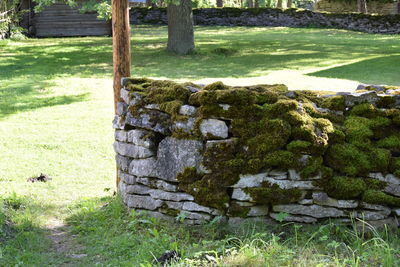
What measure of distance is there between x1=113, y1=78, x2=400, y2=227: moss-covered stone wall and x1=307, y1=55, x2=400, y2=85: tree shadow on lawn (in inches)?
368

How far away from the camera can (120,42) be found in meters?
7.57

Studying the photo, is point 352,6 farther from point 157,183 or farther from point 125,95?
point 157,183

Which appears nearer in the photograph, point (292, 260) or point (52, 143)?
point (292, 260)

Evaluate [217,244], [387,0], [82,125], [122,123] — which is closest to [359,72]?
[82,125]

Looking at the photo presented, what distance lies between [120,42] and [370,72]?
37.0ft

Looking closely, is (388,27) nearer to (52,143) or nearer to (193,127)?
(52,143)

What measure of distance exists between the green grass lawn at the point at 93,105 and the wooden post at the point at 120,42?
54.3 inches

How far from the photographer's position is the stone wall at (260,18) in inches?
1368

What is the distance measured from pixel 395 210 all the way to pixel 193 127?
236 cm

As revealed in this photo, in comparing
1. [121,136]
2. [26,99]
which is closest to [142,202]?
[121,136]

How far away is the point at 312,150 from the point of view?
19.1 feet

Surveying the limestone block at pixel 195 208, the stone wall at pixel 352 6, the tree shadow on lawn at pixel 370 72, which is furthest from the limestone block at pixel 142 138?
the stone wall at pixel 352 6

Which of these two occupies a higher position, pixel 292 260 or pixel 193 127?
pixel 193 127

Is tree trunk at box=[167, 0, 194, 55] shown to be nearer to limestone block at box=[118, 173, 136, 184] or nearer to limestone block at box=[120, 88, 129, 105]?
limestone block at box=[120, 88, 129, 105]
